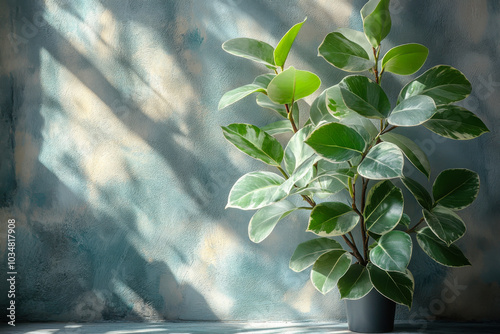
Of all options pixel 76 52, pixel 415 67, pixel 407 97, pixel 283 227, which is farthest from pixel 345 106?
pixel 76 52

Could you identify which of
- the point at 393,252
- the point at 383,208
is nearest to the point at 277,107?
the point at 383,208

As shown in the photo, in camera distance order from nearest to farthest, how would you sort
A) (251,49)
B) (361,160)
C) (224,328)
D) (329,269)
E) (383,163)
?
(383,163)
(361,160)
(329,269)
(251,49)
(224,328)

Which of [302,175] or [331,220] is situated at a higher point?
[302,175]

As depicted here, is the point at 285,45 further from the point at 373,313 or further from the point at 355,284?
the point at 373,313

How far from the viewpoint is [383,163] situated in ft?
3.82

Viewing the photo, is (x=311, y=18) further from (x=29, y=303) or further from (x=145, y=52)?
(x=29, y=303)

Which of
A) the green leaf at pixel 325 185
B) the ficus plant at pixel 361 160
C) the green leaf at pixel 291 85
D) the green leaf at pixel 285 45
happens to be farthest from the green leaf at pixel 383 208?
the green leaf at pixel 285 45

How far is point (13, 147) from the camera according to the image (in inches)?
70.5

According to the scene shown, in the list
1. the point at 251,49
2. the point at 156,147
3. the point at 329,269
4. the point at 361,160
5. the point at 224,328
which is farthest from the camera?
the point at 156,147

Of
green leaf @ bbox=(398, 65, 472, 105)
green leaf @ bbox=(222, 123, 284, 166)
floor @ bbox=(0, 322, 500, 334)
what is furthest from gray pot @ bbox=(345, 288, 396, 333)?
green leaf @ bbox=(398, 65, 472, 105)

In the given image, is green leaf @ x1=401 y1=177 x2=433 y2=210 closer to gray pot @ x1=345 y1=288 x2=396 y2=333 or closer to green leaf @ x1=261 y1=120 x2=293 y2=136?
gray pot @ x1=345 y1=288 x2=396 y2=333

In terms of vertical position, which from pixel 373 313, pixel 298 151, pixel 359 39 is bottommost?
pixel 373 313

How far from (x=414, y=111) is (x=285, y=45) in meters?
0.48

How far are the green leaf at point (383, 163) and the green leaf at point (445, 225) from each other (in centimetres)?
28
